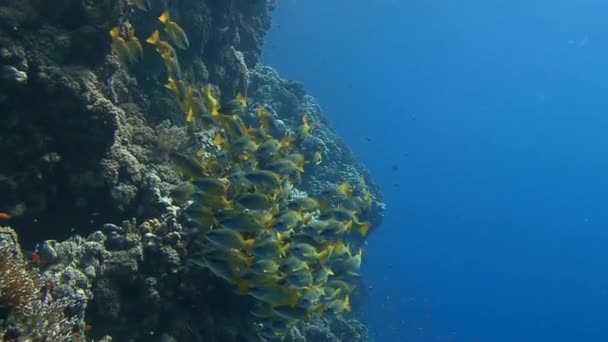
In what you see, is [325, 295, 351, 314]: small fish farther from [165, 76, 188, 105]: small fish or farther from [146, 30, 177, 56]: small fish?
[146, 30, 177, 56]: small fish

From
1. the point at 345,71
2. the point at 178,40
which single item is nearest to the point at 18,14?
the point at 178,40

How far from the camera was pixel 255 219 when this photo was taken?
6.25 meters

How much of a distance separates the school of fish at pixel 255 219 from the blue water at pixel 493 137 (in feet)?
207

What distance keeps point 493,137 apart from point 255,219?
514 feet

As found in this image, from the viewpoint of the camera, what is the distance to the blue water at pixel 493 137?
9850 cm

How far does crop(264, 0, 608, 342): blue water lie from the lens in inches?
3878

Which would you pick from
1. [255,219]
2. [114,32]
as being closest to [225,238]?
[255,219]

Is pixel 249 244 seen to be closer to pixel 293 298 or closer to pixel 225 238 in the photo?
pixel 225 238

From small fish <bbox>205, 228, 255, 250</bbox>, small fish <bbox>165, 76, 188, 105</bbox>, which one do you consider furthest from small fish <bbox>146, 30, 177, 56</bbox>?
small fish <bbox>205, 228, 255, 250</bbox>

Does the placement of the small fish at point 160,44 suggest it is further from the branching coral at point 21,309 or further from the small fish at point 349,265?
the branching coral at point 21,309

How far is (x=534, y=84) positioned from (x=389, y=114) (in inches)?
2197

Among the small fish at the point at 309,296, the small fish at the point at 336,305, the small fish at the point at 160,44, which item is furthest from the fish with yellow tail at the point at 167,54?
the small fish at the point at 336,305

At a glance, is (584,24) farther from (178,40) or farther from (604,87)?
(178,40)

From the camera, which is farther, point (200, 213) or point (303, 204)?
point (303, 204)
